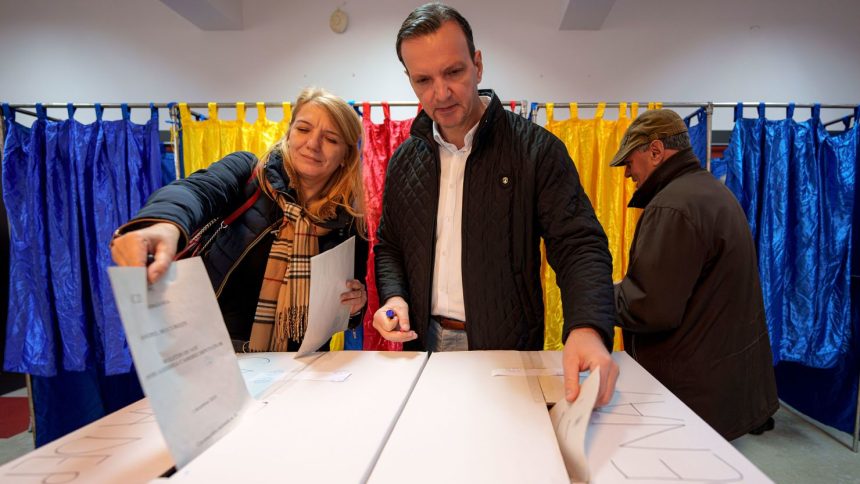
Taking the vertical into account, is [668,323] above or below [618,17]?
below

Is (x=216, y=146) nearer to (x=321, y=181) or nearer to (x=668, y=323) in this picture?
(x=321, y=181)

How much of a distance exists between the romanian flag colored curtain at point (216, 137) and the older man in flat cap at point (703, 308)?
1811 millimetres

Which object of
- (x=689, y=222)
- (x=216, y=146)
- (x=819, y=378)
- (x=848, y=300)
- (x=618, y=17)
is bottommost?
(x=819, y=378)

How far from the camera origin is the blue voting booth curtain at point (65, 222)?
2102 mm

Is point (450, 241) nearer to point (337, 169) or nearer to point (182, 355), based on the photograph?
point (337, 169)

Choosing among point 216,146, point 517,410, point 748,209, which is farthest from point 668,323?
point 216,146

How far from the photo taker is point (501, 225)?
103 cm

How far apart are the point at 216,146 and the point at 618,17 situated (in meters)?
2.78

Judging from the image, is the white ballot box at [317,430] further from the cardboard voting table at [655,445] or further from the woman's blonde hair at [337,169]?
the woman's blonde hair at [337,169]

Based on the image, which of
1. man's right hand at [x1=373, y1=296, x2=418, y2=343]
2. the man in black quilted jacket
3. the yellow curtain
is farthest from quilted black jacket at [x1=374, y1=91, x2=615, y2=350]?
the yellow curtain

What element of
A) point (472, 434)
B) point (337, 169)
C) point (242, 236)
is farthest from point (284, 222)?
point (472, 434)

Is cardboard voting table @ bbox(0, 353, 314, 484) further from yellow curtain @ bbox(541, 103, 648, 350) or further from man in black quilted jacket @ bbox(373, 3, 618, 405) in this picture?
yellow curtain @ bbox(541, 103, 648, 350)

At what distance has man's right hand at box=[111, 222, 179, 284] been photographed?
1.70 feet

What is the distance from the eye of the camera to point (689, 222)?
47.4 inches
